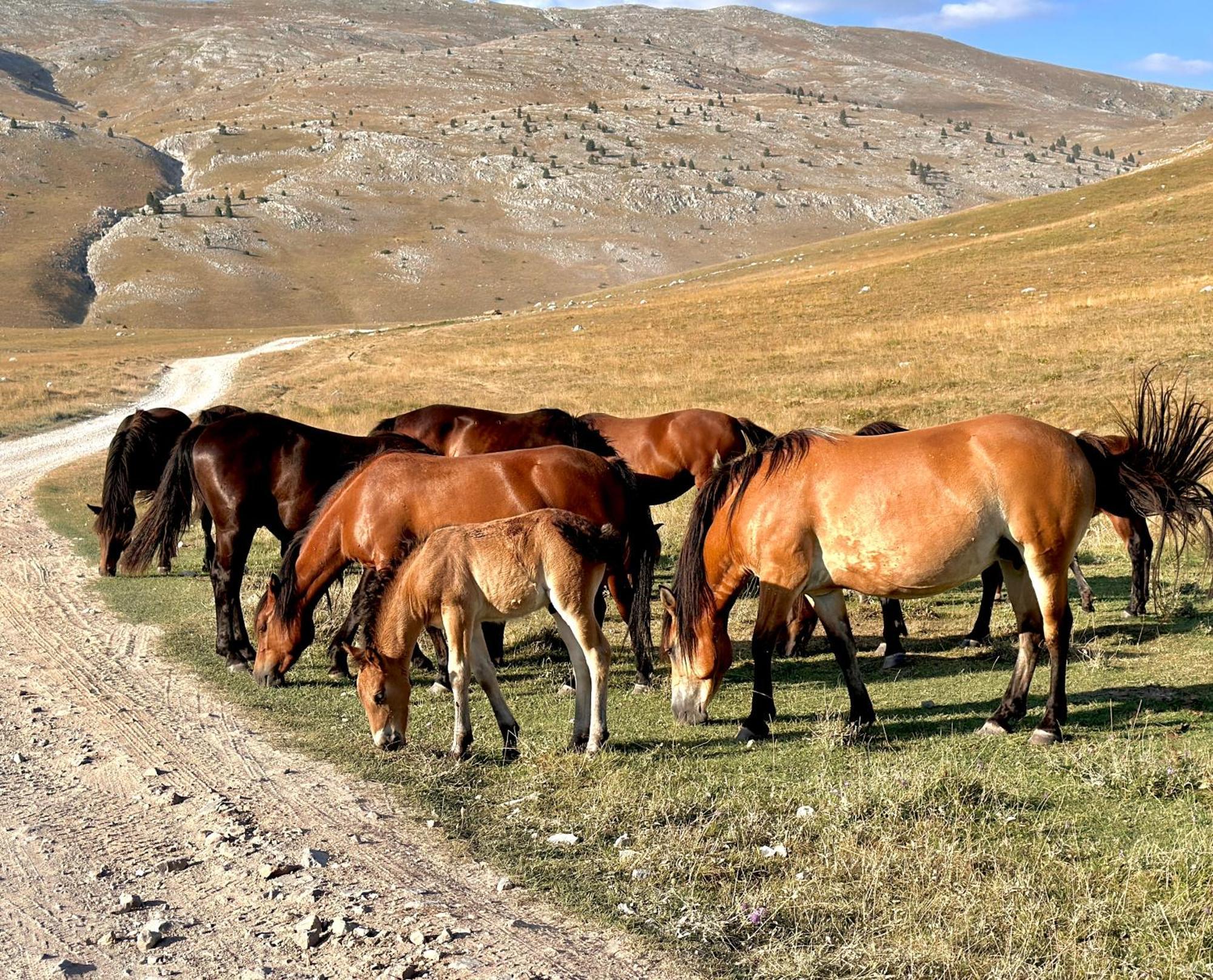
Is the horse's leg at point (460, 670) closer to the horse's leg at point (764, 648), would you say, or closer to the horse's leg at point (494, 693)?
the horse's leg at point (494, 693)

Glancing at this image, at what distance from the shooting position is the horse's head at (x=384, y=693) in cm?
689

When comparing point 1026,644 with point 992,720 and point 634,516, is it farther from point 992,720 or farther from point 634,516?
point 634,516

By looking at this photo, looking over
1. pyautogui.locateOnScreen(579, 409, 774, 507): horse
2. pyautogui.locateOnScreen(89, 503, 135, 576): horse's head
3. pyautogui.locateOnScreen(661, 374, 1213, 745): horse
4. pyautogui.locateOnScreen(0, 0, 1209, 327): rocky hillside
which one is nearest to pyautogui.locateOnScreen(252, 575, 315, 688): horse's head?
pyautogui.locateOnScreen(661, 374, 1213, 745): horse

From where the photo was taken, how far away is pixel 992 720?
23.1 feet

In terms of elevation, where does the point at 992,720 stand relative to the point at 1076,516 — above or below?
below

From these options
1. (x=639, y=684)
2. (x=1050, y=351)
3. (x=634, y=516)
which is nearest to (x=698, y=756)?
(x=639, y=684)

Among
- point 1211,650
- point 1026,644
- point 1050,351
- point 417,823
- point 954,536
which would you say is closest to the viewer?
point 417,823

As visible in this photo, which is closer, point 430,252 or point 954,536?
point 954,536

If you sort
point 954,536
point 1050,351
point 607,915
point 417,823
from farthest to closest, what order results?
1. point 1050,351
2. point 954,536
3. point 417,823
4. point 607,915

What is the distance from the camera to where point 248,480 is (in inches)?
401

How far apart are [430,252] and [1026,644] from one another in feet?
408

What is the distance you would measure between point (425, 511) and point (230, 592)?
112 inches

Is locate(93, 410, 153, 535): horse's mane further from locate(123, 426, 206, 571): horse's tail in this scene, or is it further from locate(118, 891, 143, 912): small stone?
locate(118, 891, 143, 912): small stone

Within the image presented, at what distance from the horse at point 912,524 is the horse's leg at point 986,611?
84.0 inches
